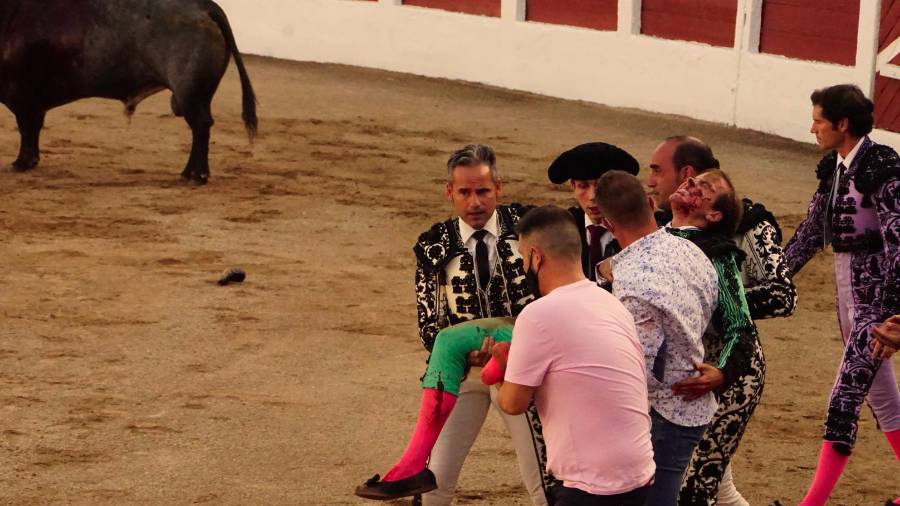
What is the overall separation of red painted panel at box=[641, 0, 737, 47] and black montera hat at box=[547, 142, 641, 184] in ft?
32.4

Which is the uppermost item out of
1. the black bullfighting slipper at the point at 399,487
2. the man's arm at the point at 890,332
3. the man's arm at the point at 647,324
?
the man's arm at the point at 647,324

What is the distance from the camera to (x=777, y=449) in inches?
249

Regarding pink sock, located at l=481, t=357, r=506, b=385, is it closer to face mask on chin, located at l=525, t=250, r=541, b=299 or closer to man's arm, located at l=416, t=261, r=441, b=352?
face mask on chin, located at l=525, t=250, r=541, b=299

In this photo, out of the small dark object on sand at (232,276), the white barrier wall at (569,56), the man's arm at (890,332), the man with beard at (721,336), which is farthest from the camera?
the white barrier wall at (569,56)

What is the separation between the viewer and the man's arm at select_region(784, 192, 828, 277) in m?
5.51

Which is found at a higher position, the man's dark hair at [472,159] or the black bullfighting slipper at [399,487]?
the man's dark hair at [472,159]

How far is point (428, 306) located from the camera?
470cm

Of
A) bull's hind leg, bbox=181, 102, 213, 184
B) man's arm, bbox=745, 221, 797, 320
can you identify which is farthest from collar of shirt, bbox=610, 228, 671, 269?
bull's hind leg, bbox=181, 102, 213, 184

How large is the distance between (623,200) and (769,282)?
799mm

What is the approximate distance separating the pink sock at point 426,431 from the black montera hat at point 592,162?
732mm

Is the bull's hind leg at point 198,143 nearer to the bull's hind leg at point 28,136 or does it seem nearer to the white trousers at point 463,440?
the bull's hind leg at point 28,136

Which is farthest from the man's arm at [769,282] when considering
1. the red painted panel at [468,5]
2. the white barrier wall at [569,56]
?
the red painted panel at [468,5]

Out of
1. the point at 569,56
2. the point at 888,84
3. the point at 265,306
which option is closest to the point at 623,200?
the point at 265,306

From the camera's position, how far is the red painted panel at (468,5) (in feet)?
53.9
